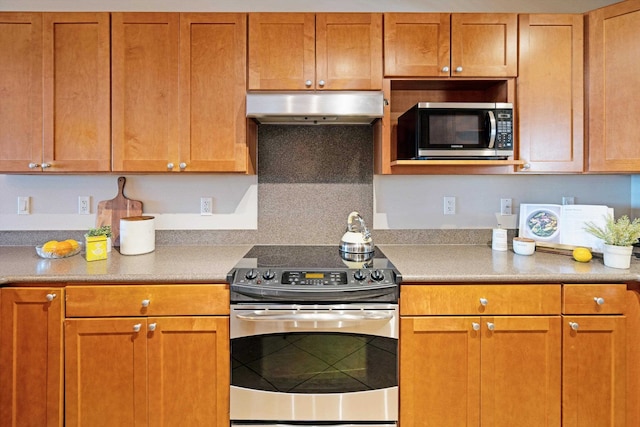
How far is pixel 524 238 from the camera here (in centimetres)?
186

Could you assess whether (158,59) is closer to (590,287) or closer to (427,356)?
(427,356)

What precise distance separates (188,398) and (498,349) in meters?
1.36

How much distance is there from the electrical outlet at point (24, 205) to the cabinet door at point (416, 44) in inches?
89.7

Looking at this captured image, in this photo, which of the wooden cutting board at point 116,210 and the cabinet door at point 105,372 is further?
the wooden cutting board at point 116,210

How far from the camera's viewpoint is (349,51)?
176cm

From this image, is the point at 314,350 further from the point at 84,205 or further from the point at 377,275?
the point at 84,205

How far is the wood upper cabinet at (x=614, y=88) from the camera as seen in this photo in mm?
1704

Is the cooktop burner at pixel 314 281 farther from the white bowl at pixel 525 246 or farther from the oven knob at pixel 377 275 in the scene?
the white bowl at pixel 525 246

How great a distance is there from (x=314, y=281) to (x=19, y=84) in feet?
6.02

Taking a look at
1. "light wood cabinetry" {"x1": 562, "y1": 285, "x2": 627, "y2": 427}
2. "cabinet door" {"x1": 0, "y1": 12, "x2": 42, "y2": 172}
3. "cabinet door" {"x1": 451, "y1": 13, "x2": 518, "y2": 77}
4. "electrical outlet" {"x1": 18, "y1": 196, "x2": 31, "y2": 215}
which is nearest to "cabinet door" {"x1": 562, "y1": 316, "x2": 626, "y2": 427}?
"light wood cabinetry" {"x1": 562, "y1": 285, "x2": 627, "y2": 427}

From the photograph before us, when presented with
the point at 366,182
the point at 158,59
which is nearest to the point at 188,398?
the point at 366,182

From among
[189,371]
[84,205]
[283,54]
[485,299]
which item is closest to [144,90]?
[283,54]

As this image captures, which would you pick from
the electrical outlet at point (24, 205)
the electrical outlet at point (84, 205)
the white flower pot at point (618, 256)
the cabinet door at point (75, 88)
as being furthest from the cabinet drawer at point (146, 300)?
the white flower pot at point (618, 256)

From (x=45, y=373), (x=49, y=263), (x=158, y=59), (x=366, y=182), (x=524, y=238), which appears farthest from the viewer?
(x=366, y=182)
